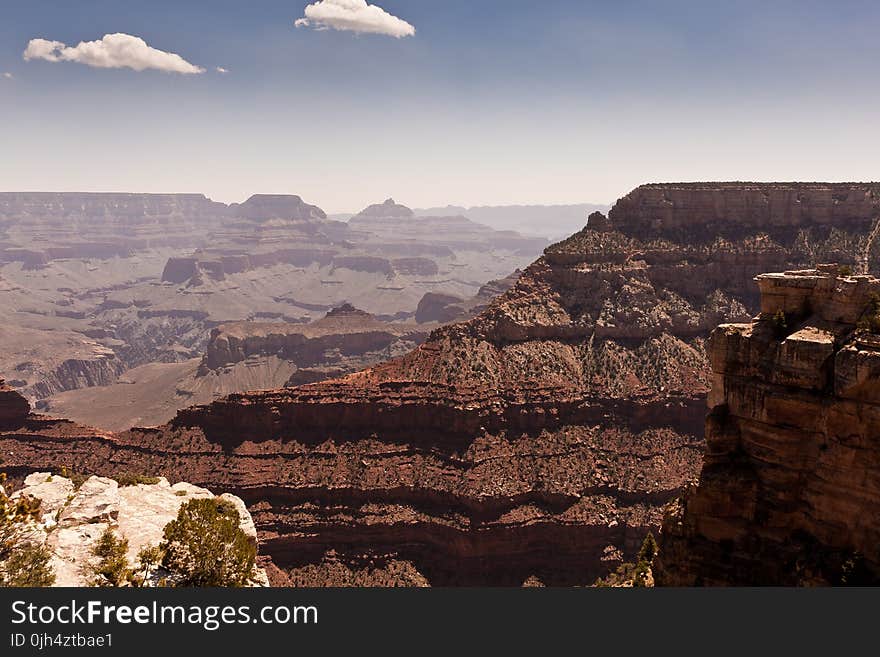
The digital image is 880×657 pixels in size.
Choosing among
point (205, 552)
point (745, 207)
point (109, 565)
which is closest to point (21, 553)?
point (109, 565)

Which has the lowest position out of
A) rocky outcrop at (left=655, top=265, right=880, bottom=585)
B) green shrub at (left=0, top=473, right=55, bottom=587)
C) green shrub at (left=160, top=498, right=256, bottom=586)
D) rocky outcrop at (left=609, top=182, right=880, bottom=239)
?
green shrub at (left=160, top=498, right=256, bottom=586)

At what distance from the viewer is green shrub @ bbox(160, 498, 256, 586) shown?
37281 mm

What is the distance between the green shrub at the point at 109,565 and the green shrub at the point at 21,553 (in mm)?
2250

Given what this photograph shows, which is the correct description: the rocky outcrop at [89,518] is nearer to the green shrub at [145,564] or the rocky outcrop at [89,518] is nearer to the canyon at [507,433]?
the green shrub at [145,564]

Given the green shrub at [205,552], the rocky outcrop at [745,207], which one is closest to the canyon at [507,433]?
the rocky outcrop at [745,207]

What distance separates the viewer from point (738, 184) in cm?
12456

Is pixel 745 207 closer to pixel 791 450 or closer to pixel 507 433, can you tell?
pixel 507 433

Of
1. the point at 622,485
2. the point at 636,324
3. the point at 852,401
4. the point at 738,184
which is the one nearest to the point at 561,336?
the point at 636,324

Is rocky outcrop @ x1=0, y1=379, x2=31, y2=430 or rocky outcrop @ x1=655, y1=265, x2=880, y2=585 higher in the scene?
rocky outcrop @ x1=655, y1=265, x2=880, y2=585

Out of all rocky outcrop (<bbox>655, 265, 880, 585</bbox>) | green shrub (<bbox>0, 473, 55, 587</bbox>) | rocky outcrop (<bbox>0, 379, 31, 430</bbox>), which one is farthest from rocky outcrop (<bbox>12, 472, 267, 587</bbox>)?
rocky outcrop (<bbox>0, 379, 31, 430</bbox>)

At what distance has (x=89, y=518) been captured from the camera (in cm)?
4225

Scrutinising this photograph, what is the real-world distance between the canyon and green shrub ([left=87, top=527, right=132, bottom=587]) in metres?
43.7

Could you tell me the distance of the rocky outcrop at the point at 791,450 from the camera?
1102 inches

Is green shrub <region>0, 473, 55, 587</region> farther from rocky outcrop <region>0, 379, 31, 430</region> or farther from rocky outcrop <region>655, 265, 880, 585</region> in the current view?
rocky outcrop <region>0, 379, 31, 430</region>
